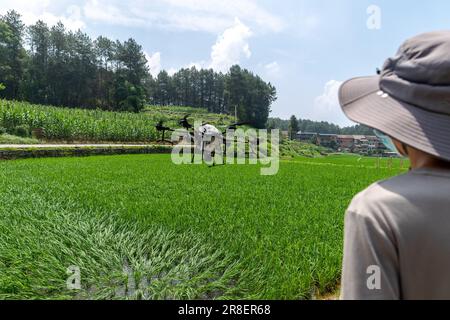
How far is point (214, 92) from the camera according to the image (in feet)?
194

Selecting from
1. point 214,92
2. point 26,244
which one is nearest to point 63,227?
point 26,244

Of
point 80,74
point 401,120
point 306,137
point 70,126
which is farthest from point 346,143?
point 401,120

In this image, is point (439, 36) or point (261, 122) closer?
point (439, 36)

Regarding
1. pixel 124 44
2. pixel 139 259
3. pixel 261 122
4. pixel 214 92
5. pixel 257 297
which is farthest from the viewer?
pixel 214 92

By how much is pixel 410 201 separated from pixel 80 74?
161 ft

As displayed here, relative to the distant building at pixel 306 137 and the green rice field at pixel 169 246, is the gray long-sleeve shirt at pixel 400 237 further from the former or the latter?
the distant building at pixel 306 137

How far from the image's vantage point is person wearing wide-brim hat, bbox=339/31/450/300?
0.76 m

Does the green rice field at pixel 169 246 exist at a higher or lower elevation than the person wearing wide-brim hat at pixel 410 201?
lower

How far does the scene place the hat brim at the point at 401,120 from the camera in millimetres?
835

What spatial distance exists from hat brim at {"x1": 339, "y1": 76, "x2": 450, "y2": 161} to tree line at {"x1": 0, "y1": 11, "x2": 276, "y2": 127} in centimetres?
4102

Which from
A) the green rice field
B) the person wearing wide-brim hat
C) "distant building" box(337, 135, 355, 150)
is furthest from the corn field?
"distant building" box(337, 135, 355, 150)

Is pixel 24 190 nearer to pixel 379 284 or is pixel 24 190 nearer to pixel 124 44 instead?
pixel 379 284

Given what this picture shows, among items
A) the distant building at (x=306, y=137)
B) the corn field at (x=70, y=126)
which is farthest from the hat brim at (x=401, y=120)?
the distant building at (x=306, y=137)
